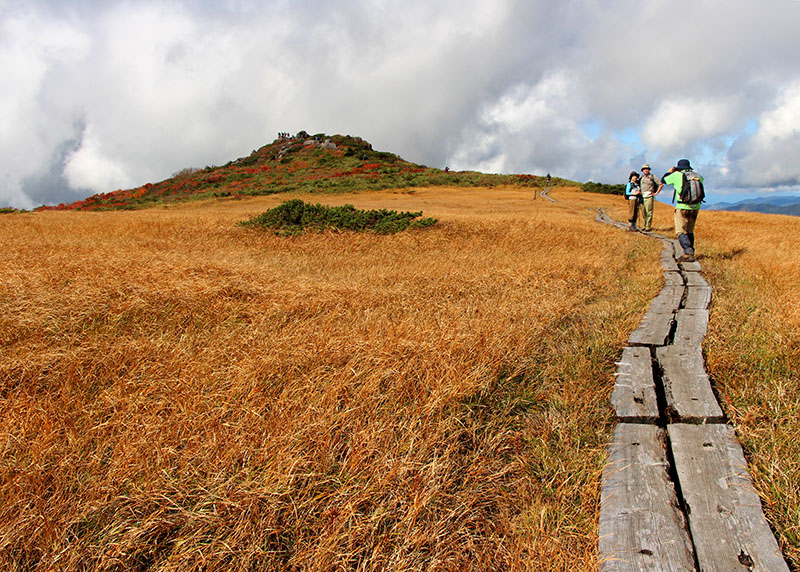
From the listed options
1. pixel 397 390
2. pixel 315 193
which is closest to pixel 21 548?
pixel 397 390

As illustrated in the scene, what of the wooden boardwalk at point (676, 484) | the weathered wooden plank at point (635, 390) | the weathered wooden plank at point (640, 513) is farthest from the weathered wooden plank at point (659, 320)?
the weathered wooden plank at point (640, 513)

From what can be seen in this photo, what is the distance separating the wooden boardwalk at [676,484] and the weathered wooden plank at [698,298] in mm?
2096

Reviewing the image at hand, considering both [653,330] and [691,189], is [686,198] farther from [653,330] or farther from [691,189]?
[653,330]

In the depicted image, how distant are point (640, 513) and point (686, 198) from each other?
9019 millimetres

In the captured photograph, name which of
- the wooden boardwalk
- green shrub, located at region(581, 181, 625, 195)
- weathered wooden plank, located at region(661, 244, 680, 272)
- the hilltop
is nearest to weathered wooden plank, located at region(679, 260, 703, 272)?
weathered wooden plank, located at region(661, 244, 680, 272)

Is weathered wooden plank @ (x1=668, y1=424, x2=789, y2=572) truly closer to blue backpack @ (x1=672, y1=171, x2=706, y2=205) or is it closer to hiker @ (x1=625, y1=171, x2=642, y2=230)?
blue backpack @ (x1=672, y1=171, x2=706, y2=205)

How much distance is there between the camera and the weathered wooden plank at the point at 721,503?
6.13 ft

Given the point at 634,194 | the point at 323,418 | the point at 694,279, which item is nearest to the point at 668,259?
the point at 694,279

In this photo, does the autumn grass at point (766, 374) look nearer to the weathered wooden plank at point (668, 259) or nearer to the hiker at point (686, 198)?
the weathered wooden plank at point (668, 259)

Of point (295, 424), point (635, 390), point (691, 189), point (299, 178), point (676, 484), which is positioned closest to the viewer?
point (676, 484)

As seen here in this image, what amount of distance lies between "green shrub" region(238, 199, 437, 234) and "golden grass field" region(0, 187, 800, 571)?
667 centimetres

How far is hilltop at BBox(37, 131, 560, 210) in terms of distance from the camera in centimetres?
3738

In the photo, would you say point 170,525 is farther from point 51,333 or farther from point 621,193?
point 621,193

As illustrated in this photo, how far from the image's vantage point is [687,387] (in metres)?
3.31
